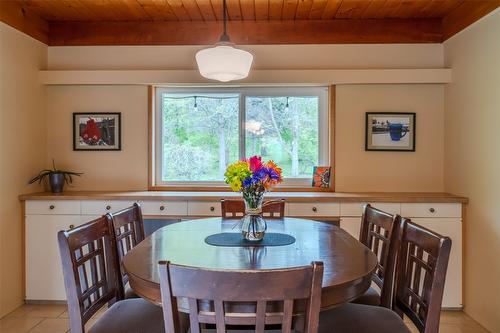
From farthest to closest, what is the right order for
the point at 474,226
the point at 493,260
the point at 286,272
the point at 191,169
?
the point at 191,169 < the point at 474,226 < the point at 493,260 < the point at 286,272

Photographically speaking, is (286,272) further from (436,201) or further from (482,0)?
(482,0)

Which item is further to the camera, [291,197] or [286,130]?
[286,130]

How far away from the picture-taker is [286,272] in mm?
911

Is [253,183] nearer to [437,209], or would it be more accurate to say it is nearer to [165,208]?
[165,208]

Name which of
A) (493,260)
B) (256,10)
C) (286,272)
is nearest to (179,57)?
(256,10)

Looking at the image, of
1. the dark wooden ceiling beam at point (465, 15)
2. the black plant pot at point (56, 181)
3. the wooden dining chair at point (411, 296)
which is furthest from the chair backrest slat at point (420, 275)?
the black plant pot at point (56, 181)

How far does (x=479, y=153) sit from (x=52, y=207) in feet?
11.2

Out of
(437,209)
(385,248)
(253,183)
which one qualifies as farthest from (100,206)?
(437,209)

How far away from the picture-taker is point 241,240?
67.7 inches

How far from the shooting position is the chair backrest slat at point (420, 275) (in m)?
1.22

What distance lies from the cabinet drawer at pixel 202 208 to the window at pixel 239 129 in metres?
0.54

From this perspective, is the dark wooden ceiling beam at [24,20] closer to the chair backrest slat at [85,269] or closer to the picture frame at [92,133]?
the picture frame at [92,133]

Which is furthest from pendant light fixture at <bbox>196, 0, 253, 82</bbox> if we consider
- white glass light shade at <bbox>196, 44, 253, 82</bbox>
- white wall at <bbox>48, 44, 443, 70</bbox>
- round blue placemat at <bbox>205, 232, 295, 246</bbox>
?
white wall at <bbox>48, 44, 443, 70</bbox>

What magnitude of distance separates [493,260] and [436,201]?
0.55 metres
